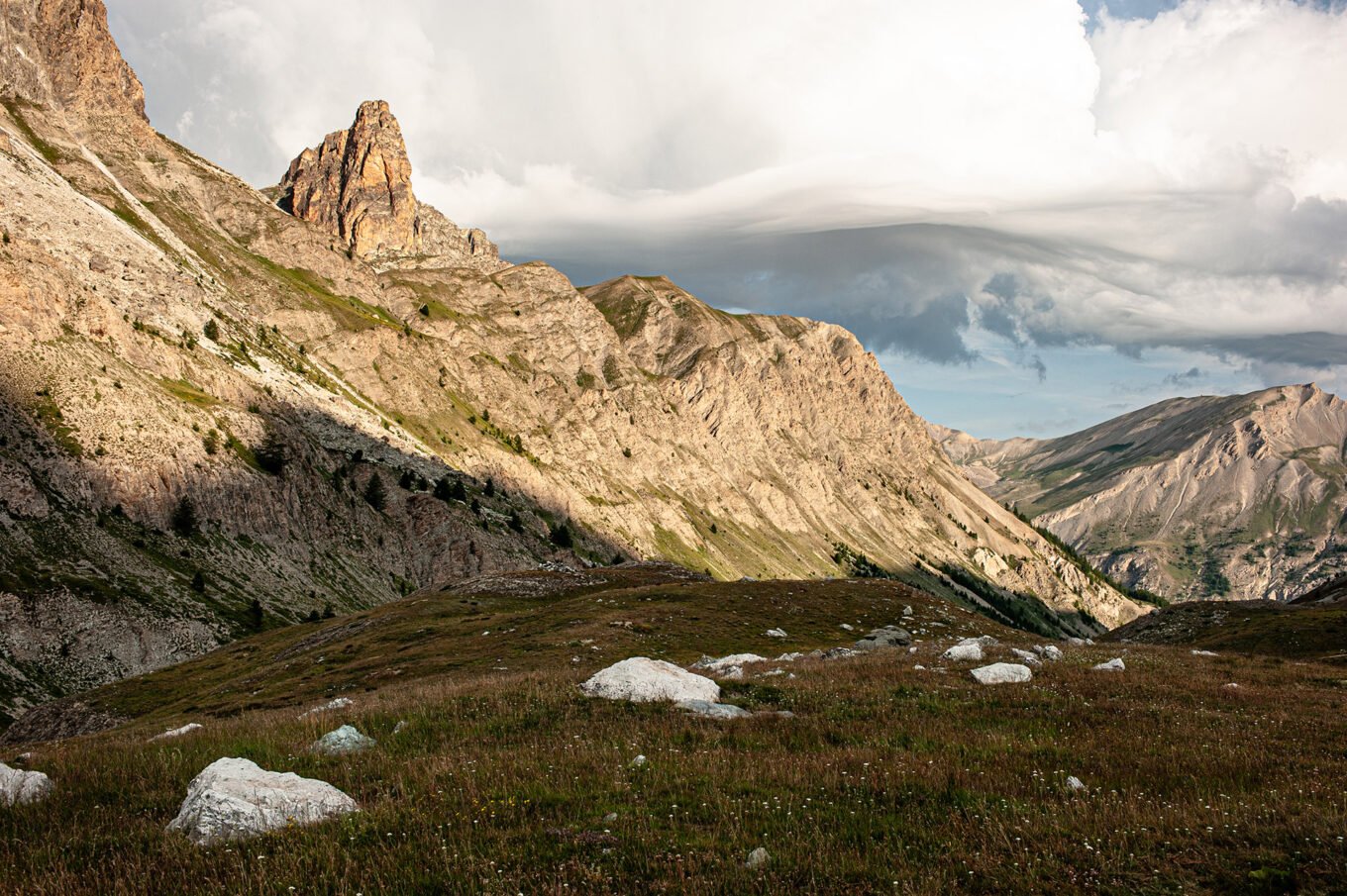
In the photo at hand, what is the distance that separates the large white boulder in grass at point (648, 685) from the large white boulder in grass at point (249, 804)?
10.4 meters

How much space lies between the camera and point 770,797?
1305 centimetres

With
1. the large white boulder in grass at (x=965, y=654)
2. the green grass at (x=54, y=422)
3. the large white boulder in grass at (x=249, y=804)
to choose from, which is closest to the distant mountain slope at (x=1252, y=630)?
the large white boulder in grass at (x=965, y=654)

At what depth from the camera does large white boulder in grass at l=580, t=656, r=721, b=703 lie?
22.4 metres

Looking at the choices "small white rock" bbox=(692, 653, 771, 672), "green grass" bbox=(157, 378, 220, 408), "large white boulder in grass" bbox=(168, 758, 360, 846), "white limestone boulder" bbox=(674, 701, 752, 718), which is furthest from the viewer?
"green grass" bbox=(157, 378, 220, 408)

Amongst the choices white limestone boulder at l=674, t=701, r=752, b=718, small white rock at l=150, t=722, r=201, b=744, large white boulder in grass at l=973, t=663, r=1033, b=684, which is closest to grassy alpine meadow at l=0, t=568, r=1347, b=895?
white limestone boulder at l=674, t=701, r=752, b=718

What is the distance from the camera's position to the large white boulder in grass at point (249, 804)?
11.3 meters

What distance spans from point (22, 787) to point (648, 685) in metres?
14.6

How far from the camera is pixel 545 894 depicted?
9.15 m

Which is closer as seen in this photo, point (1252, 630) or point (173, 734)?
point (173, 734)

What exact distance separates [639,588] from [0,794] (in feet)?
190

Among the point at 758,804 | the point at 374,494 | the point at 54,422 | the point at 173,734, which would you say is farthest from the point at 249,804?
the point at 374,494

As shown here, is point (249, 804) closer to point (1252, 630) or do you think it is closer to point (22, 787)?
point (22, 787)

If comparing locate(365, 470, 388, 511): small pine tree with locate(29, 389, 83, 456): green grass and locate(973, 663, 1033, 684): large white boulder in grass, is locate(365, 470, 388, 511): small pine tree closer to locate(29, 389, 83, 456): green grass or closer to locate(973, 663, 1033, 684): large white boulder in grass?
locate(29, 389, 83, 456): green grass

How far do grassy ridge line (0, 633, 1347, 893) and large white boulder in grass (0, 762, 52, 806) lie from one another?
0.57 metres
